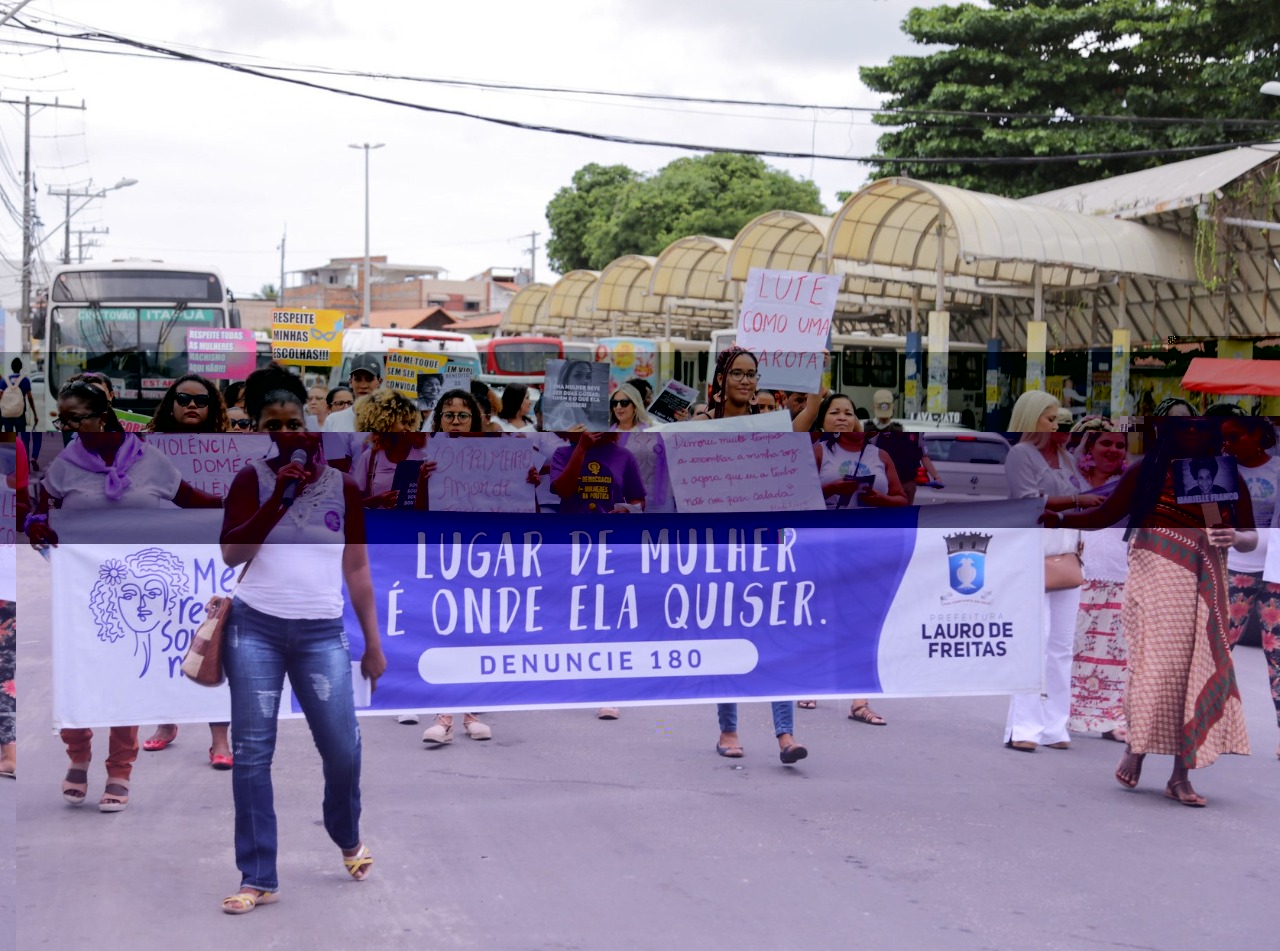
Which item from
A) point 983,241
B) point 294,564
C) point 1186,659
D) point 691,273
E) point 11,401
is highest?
point 691,273

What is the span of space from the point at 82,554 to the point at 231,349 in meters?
17.4

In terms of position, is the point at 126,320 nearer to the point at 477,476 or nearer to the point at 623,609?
the point at 477,476

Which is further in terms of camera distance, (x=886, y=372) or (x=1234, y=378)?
(x=886, y=372)

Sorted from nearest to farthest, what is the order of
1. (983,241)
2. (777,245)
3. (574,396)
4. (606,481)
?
1. (606,481)
2. (574,396)
3. (983,241)
4. (777,245)

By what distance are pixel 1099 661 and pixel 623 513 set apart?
3207 millimetres

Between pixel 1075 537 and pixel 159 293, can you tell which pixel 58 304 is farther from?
pixel 1075 537

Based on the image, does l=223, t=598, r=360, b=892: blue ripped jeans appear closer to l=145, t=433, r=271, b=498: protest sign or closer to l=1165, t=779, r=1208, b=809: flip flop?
l=145, t=433, r=271, b=498: protest sign

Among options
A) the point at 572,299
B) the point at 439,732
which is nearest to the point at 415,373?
the point at 439,732

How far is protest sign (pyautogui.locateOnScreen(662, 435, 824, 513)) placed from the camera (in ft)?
18.6

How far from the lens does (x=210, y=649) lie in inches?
190

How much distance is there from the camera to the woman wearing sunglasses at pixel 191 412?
720 centimetres

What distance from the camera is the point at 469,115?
2039 cm

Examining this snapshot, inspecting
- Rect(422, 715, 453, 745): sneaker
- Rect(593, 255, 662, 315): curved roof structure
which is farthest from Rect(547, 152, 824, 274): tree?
Rect(422, 715, 453, 745): sneaker

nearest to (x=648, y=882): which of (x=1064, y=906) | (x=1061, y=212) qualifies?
(x=1064, y=906)
